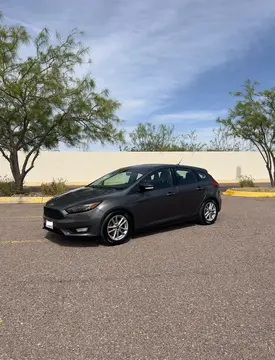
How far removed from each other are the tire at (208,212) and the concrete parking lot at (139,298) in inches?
43.5

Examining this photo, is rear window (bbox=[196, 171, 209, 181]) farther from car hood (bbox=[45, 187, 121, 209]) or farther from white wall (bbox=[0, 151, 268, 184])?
white wall (bbox=[0, 151, 268, 184])

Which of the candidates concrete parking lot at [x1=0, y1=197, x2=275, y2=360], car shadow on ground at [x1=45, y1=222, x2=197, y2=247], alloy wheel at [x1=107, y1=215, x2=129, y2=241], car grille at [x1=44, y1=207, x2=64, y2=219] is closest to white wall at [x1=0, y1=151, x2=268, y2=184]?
car shadow on ground at [x1=45, y1=222, x2=197, y2=247]

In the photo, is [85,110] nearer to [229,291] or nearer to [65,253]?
[65,253]

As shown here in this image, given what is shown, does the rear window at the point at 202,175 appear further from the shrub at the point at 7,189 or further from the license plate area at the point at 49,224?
the shrub at the point at 7,189

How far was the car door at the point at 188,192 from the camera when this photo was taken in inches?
279

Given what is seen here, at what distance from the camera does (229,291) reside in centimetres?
388

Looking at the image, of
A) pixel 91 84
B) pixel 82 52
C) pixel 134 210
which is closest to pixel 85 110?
pixel 91 84

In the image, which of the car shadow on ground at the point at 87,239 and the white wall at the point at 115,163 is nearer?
the car shadow on ground at the point at 87,239

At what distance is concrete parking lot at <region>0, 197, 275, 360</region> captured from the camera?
9.05 feet

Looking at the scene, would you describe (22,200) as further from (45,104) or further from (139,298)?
(139,298)

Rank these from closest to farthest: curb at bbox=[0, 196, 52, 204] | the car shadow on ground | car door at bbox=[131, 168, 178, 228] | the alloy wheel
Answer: the alloy wheel < the car shadow on ground < car door at bbox=[131, 168, 178, 228] < curb at bbox=[0, 196, 52, 204]

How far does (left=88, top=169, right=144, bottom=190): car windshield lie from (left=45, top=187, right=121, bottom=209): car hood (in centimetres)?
29

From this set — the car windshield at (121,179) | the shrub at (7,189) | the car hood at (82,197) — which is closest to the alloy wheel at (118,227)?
the car hood at (82,197)

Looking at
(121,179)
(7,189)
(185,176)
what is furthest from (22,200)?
(185,176)
